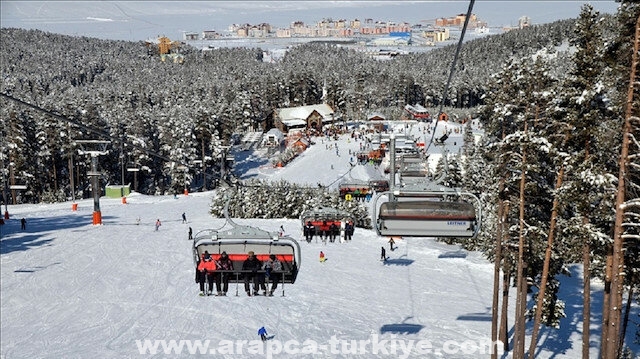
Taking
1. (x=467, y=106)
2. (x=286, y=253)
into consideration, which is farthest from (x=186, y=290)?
(x=467, y=106)

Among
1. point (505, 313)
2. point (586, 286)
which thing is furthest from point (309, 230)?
point (586, 286)

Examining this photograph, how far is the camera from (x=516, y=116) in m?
20.1

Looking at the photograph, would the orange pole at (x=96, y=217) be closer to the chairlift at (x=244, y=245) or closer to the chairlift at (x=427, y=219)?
the chairlift at (x=244, y=245)

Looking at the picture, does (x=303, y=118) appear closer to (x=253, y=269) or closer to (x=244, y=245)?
(x=244, y=245)

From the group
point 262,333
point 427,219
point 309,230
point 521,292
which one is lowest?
point 262,333

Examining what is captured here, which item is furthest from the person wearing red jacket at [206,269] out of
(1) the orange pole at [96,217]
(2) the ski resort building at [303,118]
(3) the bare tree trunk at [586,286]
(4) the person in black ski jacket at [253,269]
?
(2) the ski resort building at [303,118]

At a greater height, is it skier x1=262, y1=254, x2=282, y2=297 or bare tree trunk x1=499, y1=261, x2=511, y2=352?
skier x1=262, y1=254, x2=282, y2=297

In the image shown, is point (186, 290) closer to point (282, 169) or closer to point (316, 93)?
point (282, 169)

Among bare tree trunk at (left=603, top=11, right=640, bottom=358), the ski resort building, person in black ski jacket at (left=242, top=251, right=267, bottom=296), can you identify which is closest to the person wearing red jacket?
person in black ski jacket at (left=242, top=251, right=267, bottom=296)

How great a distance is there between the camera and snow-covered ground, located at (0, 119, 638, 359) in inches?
1016

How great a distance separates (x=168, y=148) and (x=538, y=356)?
59.7 metres

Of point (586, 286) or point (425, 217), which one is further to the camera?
point (586, 286)

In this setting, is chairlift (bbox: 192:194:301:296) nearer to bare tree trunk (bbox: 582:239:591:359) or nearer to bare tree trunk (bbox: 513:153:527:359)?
bare tree trunk (bbox: 513:153:527:359)

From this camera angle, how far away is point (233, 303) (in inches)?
1211
